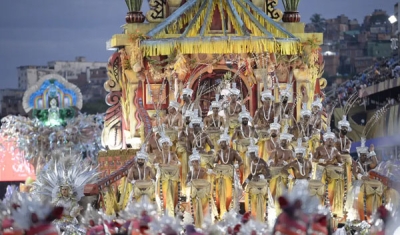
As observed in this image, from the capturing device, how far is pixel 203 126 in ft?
92.1

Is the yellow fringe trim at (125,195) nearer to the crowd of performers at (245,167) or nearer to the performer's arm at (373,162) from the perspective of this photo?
the crowd of performers at (245,167)

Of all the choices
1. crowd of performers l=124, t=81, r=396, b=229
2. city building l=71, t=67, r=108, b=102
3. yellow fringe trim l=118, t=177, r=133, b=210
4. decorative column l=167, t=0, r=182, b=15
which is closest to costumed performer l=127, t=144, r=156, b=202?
crowd of performers l=124, t=81, r=396, b=229

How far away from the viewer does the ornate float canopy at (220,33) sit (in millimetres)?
29344

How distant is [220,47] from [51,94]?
63.1ft

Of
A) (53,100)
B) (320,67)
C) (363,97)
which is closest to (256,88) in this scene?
(320,67)

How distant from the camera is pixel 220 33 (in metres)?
29.8

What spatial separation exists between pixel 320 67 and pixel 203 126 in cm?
356

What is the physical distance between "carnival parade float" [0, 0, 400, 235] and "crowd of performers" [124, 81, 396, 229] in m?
0.02

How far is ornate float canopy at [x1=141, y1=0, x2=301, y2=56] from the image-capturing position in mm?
29344

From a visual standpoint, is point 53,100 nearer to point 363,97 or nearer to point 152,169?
point 363,97

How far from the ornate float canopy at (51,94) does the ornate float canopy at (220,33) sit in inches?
730

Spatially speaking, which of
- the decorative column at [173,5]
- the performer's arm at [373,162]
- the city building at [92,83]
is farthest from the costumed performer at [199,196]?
the city building at [92,83]

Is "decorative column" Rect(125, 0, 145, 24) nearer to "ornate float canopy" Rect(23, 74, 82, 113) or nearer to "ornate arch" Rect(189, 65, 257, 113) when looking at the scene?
"ornate arch" Rect(189, 65, 257, 113)

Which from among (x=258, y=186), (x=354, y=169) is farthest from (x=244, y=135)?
(x=354, y=169)
